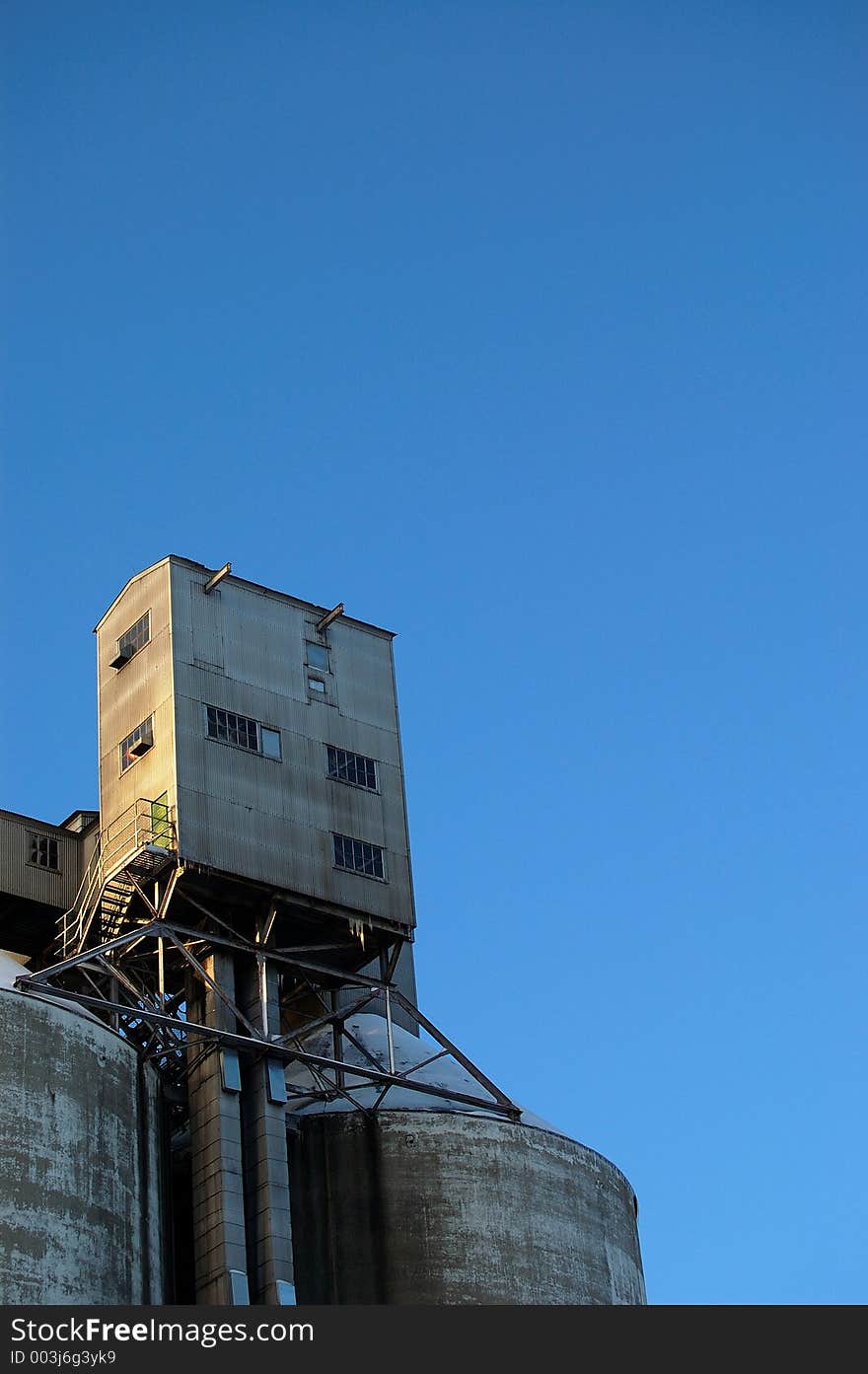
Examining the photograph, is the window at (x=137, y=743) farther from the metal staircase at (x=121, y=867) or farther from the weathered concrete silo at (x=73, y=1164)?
the weathered concrete silo at (x=73, y=1164)

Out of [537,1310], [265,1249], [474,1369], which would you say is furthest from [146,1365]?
[265,1249]

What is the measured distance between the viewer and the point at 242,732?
60.2 m

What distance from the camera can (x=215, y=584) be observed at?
203 feet

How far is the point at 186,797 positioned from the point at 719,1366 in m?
23.3

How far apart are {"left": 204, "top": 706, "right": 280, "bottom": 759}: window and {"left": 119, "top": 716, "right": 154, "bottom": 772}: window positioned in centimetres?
151

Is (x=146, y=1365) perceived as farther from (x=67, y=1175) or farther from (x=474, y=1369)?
(x=67, y=1175)

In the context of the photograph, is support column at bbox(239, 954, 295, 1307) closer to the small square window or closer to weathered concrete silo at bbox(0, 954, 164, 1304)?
weathered concrete silo at bbox(0, 954, 164, 1304)

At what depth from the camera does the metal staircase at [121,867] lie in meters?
57.0

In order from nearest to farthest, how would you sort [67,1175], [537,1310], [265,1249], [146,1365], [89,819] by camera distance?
[146,1365], [537,1310], [67,1175], [265,1249], [89,819]

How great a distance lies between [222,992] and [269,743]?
6983 millimetres

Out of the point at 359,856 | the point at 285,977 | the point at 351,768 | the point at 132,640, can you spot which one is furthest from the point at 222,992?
the point at 132,640

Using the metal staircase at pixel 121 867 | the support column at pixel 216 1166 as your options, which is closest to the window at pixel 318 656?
the metal staircase at pixel 121 867

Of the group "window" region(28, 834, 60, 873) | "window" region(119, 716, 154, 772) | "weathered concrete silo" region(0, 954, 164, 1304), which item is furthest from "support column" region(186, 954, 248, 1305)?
"window" region(28, 834, 60, 873)

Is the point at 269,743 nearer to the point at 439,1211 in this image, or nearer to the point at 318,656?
the point at 318,656
